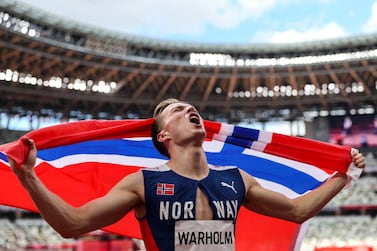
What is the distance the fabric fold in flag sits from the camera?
3719 mm

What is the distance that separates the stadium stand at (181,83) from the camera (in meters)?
34.1

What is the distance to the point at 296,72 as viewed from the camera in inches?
1496

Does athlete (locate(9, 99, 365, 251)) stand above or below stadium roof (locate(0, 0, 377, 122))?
below

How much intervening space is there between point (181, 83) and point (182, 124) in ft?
126

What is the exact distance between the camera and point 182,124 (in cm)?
303

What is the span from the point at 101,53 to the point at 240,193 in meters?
32.9

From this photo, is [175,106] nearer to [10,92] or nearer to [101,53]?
[101,53]

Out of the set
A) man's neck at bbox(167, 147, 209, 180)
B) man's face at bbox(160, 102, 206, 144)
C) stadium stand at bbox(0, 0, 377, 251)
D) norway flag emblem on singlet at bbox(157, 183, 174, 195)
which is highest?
stadium stand at bbox(0, 0, 377, 251)

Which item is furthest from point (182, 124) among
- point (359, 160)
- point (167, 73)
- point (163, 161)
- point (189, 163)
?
point (167, 73)

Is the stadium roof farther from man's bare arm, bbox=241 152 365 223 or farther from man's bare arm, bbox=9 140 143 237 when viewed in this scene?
man's bare arm, bbox=9 140 143 237

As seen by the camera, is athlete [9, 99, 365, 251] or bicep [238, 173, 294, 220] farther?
bicep [238, 173, 294, 220]

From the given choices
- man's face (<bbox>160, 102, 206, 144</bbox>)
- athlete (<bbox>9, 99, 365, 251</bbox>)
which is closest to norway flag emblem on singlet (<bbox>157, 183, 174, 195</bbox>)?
athlete (<bbox>9, 99, 365, 251</bbox>)

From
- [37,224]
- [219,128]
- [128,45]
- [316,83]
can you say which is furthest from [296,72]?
[219,128]

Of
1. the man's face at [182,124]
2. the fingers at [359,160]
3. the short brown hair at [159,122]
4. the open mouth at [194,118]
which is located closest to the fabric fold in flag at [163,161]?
the fingers at [359,160]
